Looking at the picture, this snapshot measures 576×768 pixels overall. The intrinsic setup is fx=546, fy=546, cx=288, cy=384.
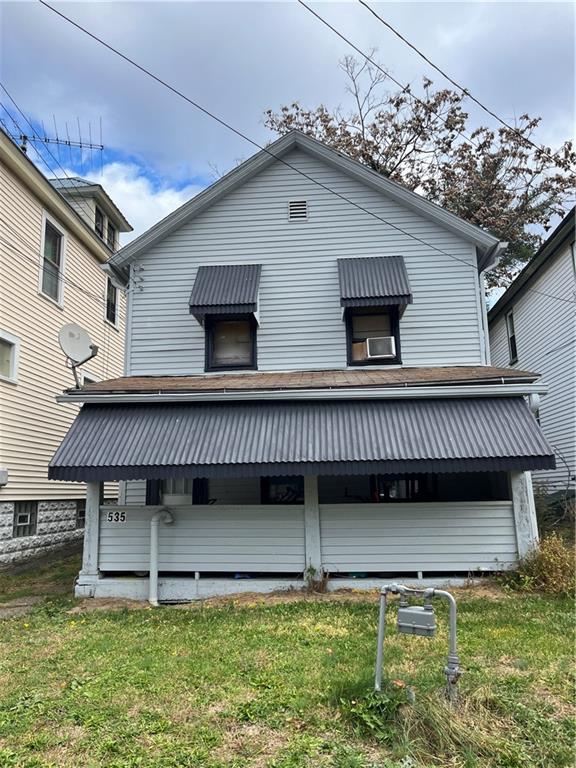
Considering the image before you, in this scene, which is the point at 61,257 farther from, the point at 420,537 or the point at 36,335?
the point at 420,537

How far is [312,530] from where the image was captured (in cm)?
858

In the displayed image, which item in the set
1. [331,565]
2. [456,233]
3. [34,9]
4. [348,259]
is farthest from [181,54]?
[331,565]

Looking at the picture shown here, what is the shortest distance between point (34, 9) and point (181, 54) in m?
1.89

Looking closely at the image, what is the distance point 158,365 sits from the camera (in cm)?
1132

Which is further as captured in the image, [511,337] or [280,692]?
[511,337]

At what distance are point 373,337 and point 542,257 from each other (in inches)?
273

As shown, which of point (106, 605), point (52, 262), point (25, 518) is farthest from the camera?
point (52, 262)

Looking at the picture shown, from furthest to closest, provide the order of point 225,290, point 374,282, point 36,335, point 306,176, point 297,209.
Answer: point 36,335 → point 306,176 → point 297,209 → point 225,290 → point 374,282

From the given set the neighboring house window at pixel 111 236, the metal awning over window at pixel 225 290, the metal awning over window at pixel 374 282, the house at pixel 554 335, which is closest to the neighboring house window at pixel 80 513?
the metal awning over window at pixel 225 290

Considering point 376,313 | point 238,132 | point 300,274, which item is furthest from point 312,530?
point 238,132

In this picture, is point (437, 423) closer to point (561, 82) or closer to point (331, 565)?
point (331, 565)

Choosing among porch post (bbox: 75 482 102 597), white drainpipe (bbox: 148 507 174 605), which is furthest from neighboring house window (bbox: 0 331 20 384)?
white drainpipe (bbox: 148 507 174 605)

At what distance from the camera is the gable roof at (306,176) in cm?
1137

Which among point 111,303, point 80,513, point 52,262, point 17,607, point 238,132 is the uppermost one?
point 111,303
